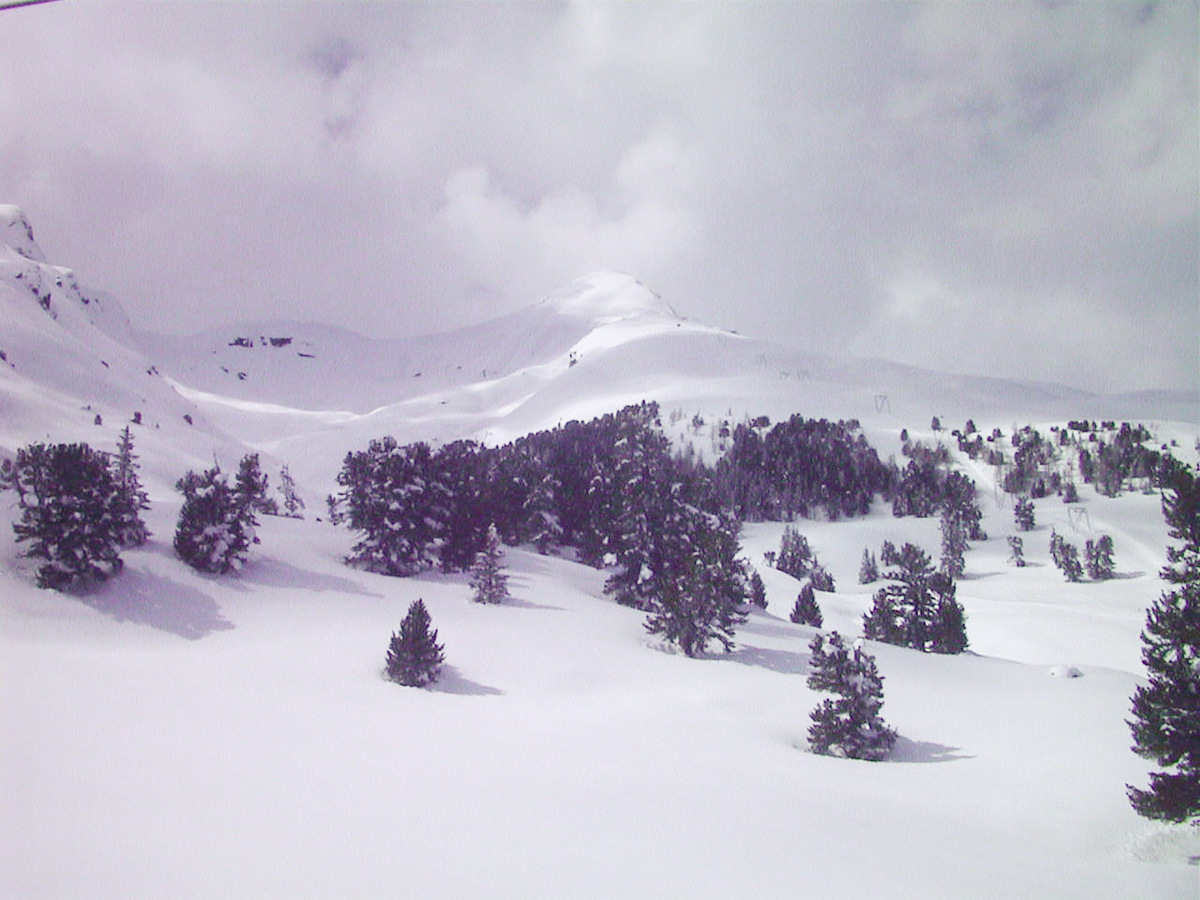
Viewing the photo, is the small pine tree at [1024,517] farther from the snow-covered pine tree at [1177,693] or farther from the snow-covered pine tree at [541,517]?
the snow-covered pine tree at [1177,693]

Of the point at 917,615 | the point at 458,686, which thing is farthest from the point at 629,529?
the point at 917,615

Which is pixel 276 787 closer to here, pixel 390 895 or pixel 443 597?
pixel 390 895

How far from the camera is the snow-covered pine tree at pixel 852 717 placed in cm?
2170

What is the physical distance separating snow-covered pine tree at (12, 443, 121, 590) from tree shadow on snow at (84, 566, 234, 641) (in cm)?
117

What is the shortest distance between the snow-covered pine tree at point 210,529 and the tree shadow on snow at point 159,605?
8.03 ft

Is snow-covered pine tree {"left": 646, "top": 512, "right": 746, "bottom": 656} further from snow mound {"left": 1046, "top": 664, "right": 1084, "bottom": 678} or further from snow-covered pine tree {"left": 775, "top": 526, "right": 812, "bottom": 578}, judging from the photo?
snow-covered pine tree {"left": 775, "top": 526, "right": 812, "bottom": 578}

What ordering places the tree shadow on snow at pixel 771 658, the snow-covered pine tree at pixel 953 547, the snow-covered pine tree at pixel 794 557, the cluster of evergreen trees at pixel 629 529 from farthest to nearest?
the snow-covered pine tree at pixel 794 557, the snow-covered pine tree at pixel 953 547, the cluster of evergreen trees at pixel 629 529, the tree shadow on snow at pixel 771 658

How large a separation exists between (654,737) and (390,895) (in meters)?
13.2

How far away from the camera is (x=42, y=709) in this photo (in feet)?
42.7

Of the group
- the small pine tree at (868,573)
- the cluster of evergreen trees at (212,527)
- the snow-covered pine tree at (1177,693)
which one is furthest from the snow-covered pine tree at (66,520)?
the small pine tree at (868,573)

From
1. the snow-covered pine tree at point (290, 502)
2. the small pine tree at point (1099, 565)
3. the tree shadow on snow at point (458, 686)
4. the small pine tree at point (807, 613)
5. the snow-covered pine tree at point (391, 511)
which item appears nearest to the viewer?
the tree shadow on snow at point (458, 686)

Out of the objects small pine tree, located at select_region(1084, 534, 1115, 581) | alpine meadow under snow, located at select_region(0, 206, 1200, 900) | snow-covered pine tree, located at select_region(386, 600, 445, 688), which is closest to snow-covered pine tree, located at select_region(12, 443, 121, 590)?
alpine meadow under snow, located at select_region(0, 206, 1200, 900)

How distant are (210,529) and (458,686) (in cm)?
1901

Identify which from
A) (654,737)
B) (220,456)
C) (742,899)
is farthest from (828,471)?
(742,899)
